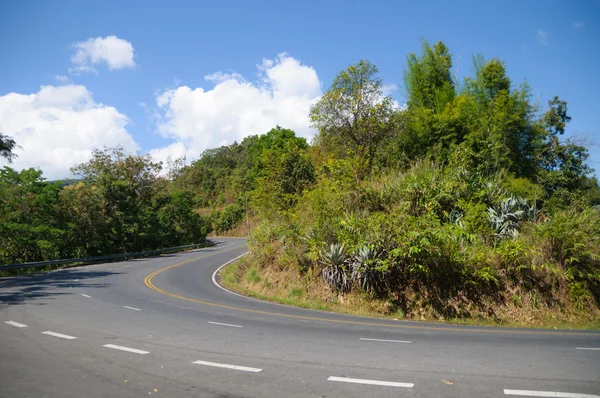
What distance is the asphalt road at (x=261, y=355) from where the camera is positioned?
224 inches

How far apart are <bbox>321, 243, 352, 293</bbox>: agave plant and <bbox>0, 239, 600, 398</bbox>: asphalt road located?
11.1 feet

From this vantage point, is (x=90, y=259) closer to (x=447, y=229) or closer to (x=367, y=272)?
(x=367, y=272)

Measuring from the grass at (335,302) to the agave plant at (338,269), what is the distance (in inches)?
17.7

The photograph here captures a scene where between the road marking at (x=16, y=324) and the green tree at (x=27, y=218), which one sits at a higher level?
the green tree at (x=27, y=218)

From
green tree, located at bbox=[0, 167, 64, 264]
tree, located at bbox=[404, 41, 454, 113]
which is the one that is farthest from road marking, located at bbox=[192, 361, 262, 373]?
tree, located at bbox=[404, 41, 454, 113]

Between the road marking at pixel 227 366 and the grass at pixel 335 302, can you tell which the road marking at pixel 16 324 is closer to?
the road marking at pixel 227 366

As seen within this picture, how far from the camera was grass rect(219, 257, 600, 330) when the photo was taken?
14.2m

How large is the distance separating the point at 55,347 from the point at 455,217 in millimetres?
16211

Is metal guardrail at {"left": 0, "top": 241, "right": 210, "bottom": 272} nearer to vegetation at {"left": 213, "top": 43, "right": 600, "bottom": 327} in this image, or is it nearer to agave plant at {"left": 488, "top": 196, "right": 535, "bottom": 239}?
vegetation at {"left": 213, "top": 43, "right": 600, "bottom": 327}

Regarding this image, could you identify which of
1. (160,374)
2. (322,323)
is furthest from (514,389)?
(322,323)

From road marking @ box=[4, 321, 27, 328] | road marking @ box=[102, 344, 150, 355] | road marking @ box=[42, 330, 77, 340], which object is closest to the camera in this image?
road marking @ box=[102, 344, 150, 355]

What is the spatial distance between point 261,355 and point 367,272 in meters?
8.88

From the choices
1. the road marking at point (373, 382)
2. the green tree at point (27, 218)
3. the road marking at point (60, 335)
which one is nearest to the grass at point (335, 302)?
the road marking at point (373, 382)

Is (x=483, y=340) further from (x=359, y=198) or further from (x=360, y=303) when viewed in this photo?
(x=359, y=198)
